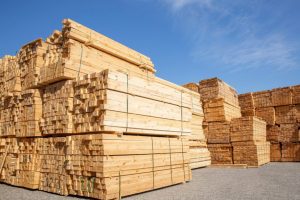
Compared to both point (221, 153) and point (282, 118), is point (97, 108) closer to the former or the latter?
point (221, 153)

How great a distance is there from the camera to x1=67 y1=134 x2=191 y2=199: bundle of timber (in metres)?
6.64

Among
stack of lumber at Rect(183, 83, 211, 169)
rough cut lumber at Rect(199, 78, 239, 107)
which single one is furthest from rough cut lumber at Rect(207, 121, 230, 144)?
rough cut lumber at Rect(199, 78, 239, 107)

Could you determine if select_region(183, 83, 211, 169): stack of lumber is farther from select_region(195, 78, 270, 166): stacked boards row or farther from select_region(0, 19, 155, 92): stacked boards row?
select_region(0, 19, 155, 92): stacked boards row

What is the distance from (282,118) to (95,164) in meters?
13.7

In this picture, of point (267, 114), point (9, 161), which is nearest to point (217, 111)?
point (267, 114)

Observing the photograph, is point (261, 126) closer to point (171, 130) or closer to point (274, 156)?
point (274, 156)

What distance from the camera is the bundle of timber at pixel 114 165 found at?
6.64 metres

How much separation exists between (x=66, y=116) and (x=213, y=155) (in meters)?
9.68

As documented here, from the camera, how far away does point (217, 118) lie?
15.0 meters

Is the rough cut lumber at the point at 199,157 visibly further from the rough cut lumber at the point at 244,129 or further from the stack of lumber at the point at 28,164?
the stack of lumber at the point at 28,164

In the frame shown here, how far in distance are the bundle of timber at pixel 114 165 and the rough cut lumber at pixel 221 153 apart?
684 cm

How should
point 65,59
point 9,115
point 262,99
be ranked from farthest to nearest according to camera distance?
1. point 262,99
2. point 9,115
3. point 65,59

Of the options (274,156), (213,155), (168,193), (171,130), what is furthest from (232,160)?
(168,193)

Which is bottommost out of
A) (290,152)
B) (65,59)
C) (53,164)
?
(290,152)
